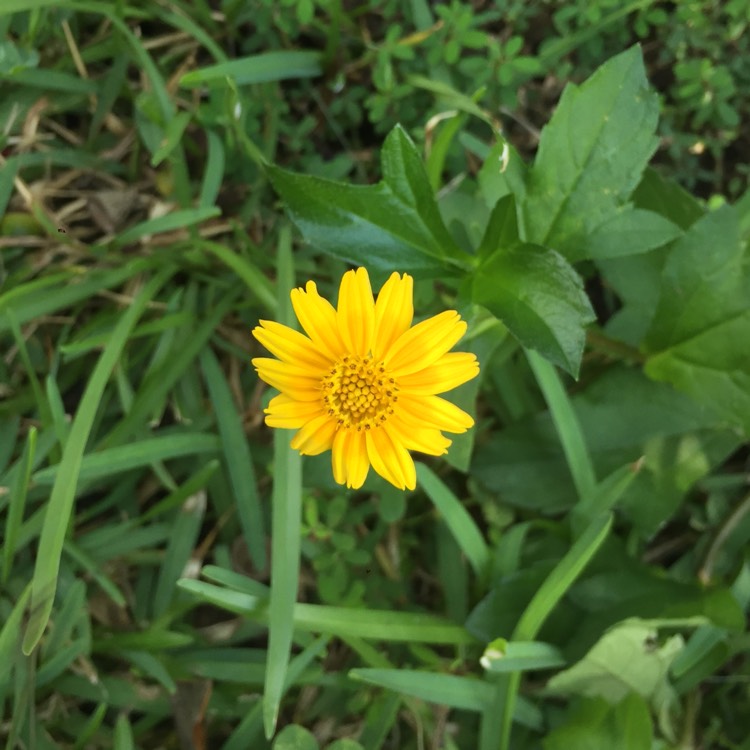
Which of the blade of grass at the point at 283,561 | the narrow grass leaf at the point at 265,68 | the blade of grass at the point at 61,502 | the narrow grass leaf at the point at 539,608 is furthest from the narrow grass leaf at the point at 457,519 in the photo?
the narrow grass leaf at the point at 265,68

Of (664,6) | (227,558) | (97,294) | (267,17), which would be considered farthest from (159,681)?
(664,6)

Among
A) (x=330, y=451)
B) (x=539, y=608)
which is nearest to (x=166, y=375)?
(x=330, y=451)

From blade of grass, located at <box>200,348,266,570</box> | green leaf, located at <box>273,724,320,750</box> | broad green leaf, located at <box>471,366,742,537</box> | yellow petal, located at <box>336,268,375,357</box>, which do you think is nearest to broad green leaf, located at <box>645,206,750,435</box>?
broad green leaf, located at <box>471,366,742,537</box>

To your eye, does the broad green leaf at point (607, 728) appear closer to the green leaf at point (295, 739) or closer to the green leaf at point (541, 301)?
the green leaf at point (295, 739)

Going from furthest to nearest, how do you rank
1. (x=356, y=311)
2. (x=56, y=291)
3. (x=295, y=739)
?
(x=56, y=291), (x=295, y=739), (x=356, y=311)

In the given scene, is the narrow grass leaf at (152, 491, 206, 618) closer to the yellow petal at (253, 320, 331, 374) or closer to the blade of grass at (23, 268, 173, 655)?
the blade of grass at (23, 268, 173, 655)

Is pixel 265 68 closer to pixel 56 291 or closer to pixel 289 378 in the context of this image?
pixel 56 291
